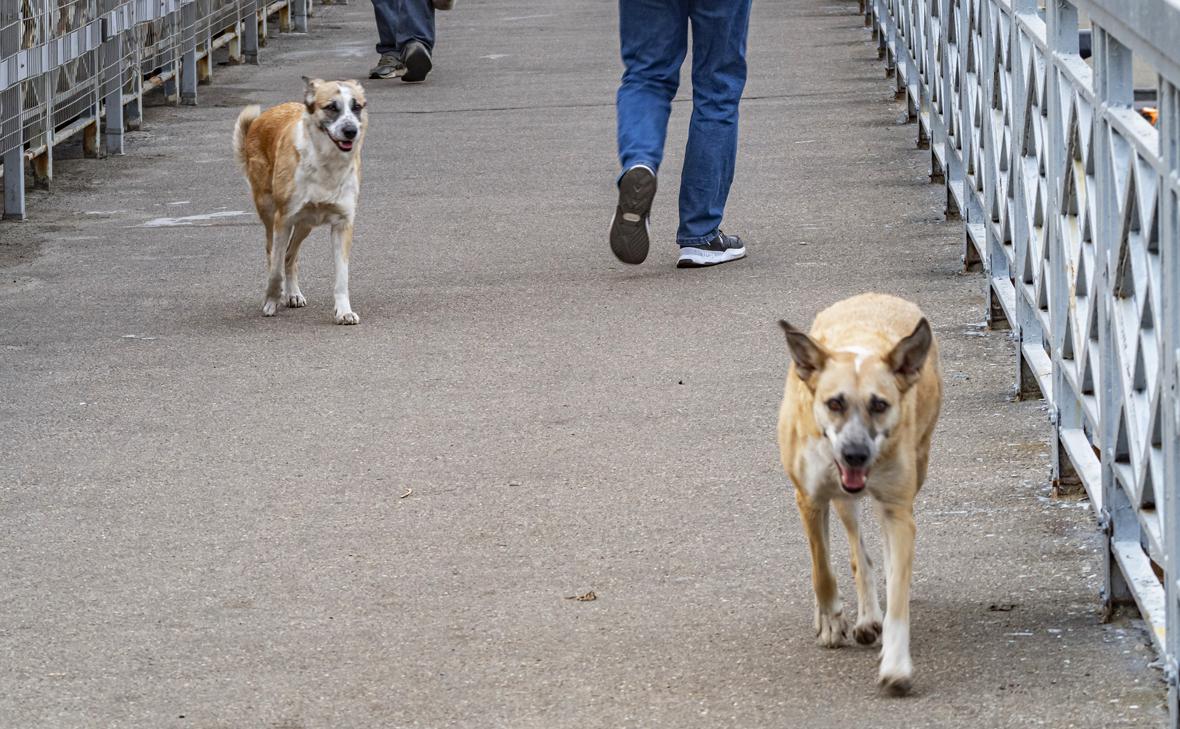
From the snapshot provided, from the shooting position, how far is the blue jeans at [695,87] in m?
8.34

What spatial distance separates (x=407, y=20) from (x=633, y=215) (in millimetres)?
7483

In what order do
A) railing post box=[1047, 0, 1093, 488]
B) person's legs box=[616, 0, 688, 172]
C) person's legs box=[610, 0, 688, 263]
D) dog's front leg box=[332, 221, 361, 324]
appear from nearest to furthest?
railing post box=[1047, 0, 1093, 488], dog's front leg box=[332, 221, 361, 324], person's legs box=[610, 0, 688, 263], person's legs box=[616, 0, 688, 172]

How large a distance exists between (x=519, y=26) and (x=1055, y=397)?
14046 mm

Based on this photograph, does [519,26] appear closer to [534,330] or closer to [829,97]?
[829,97]

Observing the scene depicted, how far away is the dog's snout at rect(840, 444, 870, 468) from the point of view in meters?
3.81

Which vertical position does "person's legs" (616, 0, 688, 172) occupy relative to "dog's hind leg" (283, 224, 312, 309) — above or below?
above

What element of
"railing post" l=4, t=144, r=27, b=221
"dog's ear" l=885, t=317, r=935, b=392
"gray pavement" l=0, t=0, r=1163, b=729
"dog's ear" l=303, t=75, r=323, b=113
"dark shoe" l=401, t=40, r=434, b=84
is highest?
"dog's ear" l=303, t=75, r=323, b=113

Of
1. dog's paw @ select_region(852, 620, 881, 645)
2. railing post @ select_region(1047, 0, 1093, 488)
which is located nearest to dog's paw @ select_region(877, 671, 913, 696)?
dog's paw @ select_region(852, 620, 881, 645)

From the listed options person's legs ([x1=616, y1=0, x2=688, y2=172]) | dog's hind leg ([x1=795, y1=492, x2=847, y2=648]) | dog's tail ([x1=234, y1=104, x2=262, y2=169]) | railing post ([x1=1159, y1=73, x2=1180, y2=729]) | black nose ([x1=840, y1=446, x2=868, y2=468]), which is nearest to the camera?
railing post ([x1=1159, y1=73, x2=1180, y2=729])

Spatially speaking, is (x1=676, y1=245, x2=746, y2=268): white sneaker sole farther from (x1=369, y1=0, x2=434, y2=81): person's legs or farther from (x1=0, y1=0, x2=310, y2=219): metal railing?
(x1=369, y1=0, x2=434, y2=81): person's legs

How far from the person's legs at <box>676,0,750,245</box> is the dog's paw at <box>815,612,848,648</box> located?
4.31m

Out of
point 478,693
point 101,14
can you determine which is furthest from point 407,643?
point 101,14

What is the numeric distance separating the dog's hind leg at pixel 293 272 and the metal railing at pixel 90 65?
2548 mm

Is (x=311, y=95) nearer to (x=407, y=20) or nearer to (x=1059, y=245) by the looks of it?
(x=1059, y=245)
